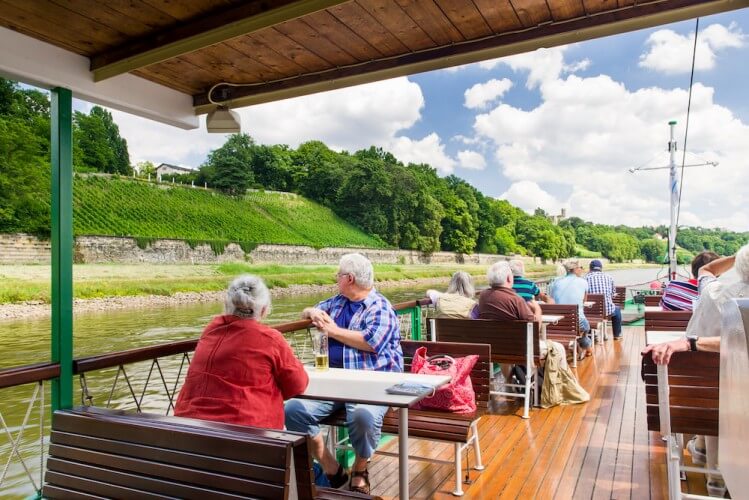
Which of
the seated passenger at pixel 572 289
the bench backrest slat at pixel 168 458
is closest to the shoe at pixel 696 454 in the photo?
the bench backrest slat at pixel 168 458

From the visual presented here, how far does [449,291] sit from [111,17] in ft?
10.0

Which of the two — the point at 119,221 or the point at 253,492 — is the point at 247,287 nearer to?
the point at 253,492

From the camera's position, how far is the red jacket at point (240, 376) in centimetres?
188

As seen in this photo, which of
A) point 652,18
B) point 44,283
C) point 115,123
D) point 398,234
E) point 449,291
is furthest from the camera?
point 398,234

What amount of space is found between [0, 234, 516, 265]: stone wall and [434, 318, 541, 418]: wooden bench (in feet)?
126

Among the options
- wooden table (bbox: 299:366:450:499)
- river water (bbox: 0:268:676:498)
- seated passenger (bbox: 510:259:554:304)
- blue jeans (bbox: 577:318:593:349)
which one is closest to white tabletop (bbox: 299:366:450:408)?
wooden table (bbox: 299:366:450:499)

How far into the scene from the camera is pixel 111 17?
2387mm

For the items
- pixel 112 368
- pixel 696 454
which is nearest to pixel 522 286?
pixel 696 454

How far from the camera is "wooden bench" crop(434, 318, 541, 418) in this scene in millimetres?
4027

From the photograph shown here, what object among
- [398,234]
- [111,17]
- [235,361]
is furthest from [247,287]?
[398,234]

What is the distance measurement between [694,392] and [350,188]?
74563mm

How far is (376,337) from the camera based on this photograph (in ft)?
8.85

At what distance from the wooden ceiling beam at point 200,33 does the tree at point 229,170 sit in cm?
6841

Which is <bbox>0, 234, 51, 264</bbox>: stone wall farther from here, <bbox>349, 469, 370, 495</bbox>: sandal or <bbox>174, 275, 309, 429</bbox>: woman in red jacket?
<bbox>174, 275, 309, 429</bbox>: woman in red jacket
